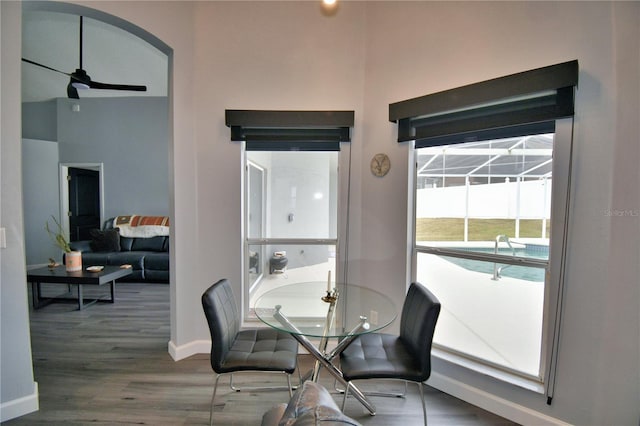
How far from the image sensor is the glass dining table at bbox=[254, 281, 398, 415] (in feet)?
5.58

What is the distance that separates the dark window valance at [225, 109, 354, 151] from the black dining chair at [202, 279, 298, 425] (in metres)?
1.30

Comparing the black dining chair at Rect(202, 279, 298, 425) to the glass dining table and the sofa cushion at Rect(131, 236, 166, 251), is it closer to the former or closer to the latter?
the glass dining table

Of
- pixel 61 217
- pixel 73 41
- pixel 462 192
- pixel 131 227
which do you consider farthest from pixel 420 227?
pixel 61 217

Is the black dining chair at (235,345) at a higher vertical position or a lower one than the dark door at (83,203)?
lower

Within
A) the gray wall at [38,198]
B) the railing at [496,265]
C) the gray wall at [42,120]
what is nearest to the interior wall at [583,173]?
the railing at [496,265]

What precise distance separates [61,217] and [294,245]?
6138 millimetres

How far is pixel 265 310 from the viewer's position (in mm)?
1983

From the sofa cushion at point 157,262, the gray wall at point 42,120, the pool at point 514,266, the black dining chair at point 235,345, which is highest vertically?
the gray wall at point 42,120

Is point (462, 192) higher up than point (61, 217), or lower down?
higher up

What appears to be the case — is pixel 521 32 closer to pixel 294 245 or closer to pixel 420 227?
pixel 420 227

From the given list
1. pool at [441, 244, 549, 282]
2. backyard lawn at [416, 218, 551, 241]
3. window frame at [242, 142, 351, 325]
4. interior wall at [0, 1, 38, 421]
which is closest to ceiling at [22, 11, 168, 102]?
interior wall at [0, 1, 38, 421]

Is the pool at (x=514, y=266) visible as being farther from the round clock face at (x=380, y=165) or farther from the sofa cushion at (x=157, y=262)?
the sofa cushion at (x=157, y=262)

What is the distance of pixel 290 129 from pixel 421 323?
6.13ft

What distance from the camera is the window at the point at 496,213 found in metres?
1.75
